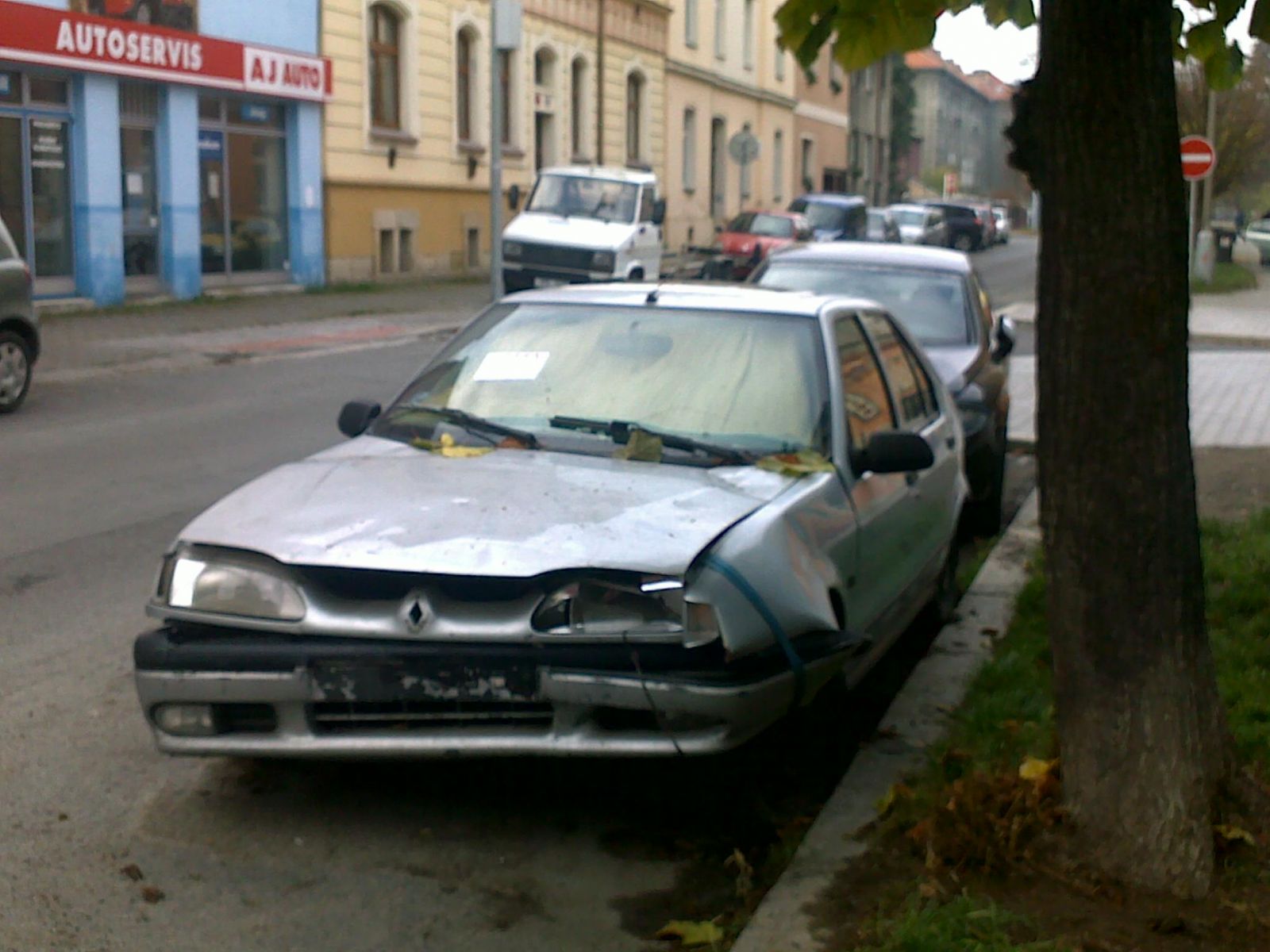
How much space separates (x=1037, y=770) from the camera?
13.8 ft

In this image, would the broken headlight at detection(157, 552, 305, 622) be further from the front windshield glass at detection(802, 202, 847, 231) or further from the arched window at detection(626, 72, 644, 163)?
the arched window at detection(626, 72, 644, 163)

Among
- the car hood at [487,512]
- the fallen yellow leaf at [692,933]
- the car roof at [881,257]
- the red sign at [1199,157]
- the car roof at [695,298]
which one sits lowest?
the fallen yellow leaf at [692,933]

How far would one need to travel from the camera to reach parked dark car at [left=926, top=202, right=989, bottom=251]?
53.5 metres

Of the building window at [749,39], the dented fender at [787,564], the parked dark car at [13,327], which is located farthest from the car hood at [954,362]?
the building window at [749,39]

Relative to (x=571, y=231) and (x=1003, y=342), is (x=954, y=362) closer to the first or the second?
(x=1003, y=342)

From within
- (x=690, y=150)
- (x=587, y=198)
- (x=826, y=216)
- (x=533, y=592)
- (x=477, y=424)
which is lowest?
(x=533, y=592)

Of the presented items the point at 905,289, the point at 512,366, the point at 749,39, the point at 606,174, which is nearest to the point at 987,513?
the point at 905,289

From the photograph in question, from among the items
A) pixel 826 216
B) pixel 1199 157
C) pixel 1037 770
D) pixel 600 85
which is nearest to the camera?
pixel 1037 770

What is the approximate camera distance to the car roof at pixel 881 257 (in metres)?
10.9

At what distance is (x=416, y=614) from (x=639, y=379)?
1643mm

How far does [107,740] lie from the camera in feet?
17.2

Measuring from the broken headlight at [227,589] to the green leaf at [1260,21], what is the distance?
313 cm

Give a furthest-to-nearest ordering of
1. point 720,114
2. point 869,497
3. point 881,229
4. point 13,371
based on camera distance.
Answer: point 720,114
point 881,229
point 13,371
point 869,497

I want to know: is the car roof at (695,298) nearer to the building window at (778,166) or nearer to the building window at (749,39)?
the building window at (749,39)
